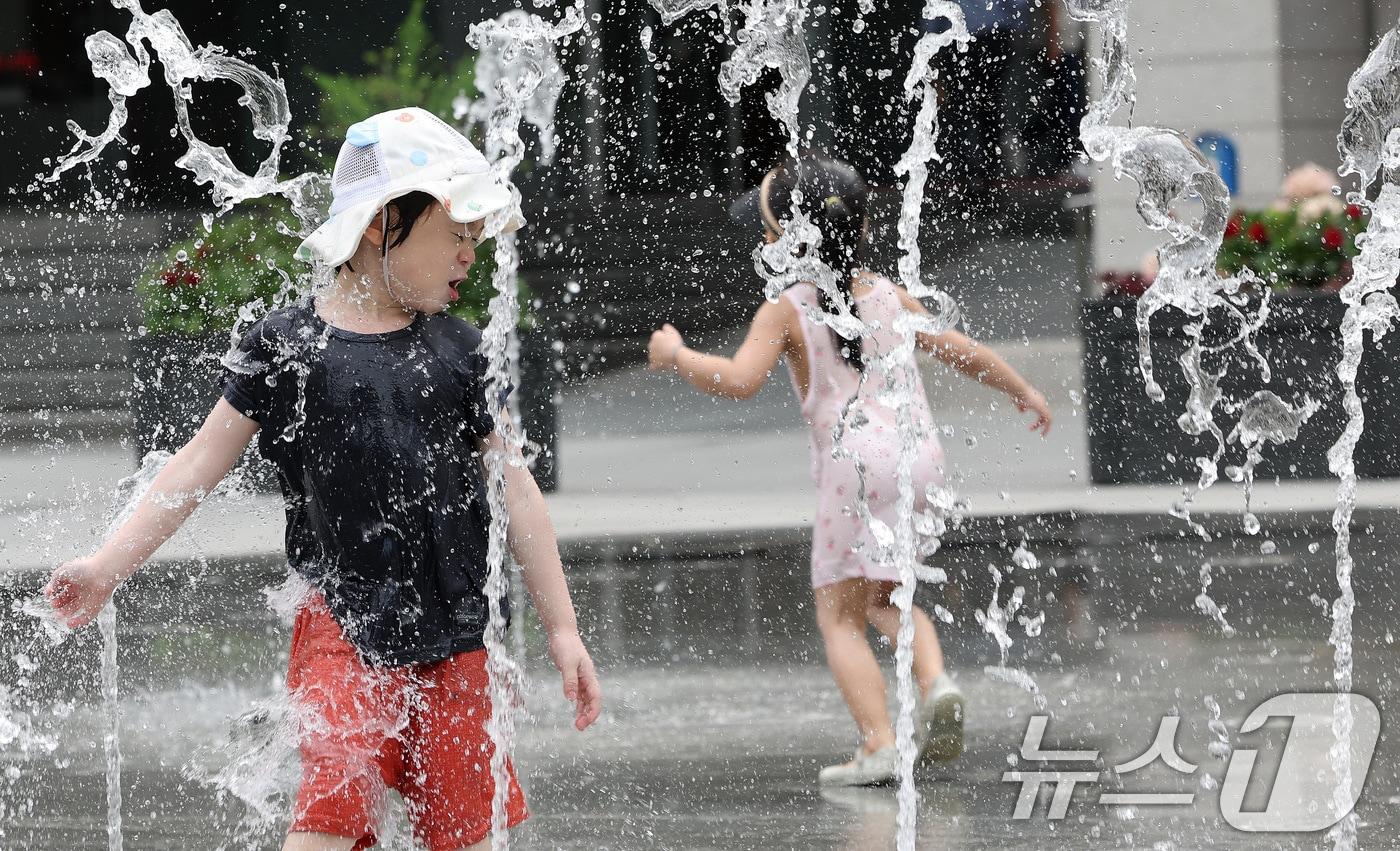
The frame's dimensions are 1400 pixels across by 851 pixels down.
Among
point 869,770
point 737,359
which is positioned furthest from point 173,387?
point 869,770

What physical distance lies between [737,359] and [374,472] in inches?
69.3

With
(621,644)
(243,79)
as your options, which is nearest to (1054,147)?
(621,644)

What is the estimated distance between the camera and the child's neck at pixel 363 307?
2.74 m

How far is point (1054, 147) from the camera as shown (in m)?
13.3

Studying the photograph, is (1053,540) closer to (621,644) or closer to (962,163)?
(621,644)

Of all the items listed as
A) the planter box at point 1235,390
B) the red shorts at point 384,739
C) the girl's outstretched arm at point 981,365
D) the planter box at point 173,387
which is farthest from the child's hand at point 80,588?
the planter box at point 1235,390

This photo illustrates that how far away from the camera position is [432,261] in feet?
9.12

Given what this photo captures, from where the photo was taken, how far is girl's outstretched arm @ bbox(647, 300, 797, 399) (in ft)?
13.6

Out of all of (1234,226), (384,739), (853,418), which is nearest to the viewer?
(384,739)

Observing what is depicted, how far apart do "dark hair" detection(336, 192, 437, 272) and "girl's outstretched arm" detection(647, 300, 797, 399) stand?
1.29 meters

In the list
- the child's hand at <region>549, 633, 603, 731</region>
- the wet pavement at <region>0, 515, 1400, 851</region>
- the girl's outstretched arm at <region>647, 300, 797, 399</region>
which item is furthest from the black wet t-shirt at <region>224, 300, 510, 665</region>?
the girl's outstretched arm at <region>647, 300, 797, 399</region>

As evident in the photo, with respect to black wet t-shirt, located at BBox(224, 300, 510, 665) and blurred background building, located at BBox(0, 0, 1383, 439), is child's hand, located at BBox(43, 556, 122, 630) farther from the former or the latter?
blurred background building, located at BBox(0, 0, 1383, 439)

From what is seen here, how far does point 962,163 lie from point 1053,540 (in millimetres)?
6789

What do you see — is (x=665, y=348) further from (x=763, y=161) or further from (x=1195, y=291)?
(x=763, y=161)
